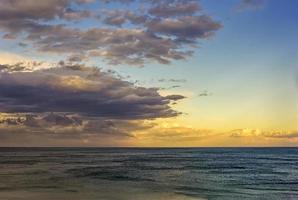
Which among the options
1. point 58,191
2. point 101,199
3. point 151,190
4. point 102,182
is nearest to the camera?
point 101,199

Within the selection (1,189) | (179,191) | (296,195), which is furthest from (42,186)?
(296,195)

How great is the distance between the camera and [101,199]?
38969 millimetres

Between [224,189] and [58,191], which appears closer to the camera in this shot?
[58,191]

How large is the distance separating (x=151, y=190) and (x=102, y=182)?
10.3m

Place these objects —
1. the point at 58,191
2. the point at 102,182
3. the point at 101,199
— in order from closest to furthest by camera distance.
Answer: the point at 101,199 → the point at 58,191 → the point at 102,182

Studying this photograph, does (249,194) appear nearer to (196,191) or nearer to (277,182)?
(196,191)

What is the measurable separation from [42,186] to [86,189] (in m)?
5.47

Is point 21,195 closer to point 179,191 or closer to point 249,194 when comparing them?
point 179,191

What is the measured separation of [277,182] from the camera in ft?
193

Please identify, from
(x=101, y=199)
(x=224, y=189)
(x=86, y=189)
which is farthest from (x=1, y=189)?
(x=224, y=189)

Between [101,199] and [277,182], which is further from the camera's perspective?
[277,182]

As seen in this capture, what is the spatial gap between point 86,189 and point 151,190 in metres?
6.84

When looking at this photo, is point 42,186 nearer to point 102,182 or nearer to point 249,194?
point 102,182

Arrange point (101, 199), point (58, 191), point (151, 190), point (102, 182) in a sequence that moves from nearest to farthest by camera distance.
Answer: point (101, 199)
point (58, 191)
point (151, 190)
point (102, 182)
